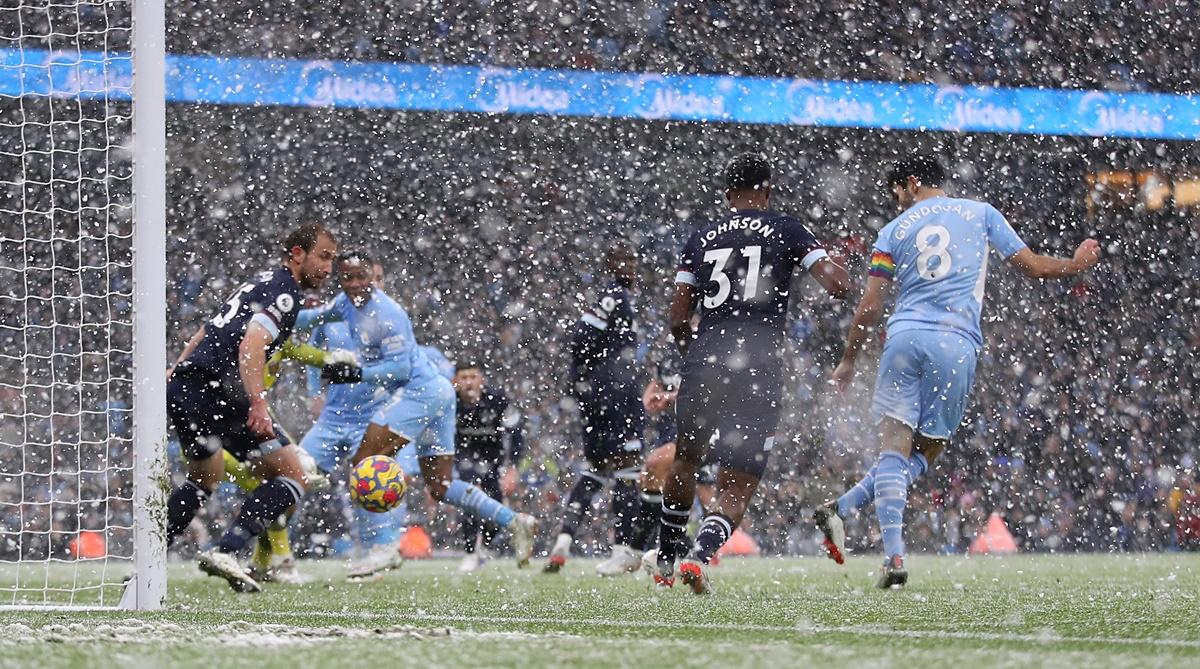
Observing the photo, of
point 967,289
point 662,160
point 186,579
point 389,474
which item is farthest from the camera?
point 662,160

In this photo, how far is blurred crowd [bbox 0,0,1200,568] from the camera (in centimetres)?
1349

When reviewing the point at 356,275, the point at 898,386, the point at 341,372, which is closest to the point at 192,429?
the point at 341,372

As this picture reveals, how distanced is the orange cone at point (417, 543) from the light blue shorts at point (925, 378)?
691 centimetres

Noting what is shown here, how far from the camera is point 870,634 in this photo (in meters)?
3.43

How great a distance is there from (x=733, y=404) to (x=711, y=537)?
0.47 metres

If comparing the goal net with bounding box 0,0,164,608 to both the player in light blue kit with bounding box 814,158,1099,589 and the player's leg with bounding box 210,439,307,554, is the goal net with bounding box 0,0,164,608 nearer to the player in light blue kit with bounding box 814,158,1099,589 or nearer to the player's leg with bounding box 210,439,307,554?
the player's leg with bounding box 210,439,307,554

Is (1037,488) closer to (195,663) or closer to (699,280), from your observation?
(699,280)

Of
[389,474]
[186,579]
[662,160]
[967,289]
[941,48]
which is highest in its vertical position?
[941,48]

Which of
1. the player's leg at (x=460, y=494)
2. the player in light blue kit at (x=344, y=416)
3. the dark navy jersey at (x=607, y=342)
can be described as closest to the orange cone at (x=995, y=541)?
the dark navy jersey at (x=607, y=342)

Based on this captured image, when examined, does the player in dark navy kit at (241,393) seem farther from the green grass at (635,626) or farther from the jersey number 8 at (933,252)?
the jersey number 8 at (933,252)

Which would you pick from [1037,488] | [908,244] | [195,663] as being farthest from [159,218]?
[1037,488]

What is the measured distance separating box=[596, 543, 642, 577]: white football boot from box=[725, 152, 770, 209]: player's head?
2.03m

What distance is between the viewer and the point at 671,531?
5367 millimetres

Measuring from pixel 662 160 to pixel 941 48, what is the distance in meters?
3.95
